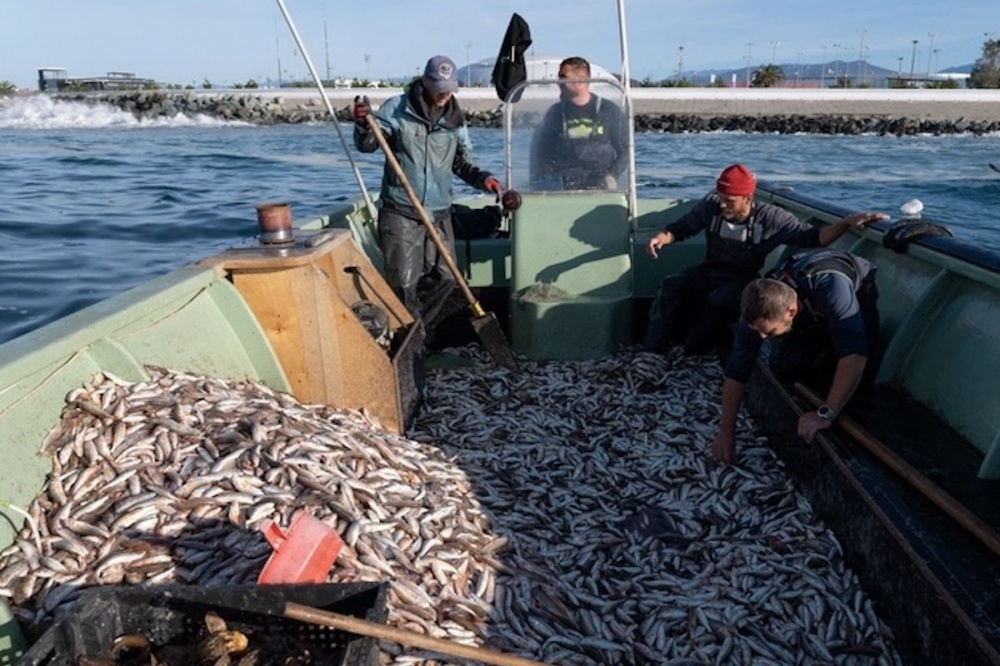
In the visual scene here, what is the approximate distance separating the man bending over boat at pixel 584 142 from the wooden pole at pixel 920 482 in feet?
12.2

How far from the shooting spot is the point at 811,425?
5.50 m

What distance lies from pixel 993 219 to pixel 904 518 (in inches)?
1036

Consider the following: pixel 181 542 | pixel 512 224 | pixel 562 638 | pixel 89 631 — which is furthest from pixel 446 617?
pixel 512 224

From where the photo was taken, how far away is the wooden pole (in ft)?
13.6

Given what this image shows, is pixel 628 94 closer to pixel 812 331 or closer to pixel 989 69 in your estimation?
pixel 812 331

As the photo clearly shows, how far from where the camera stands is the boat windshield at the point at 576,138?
29.1 ft

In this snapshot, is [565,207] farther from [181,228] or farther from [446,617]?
[181,228]

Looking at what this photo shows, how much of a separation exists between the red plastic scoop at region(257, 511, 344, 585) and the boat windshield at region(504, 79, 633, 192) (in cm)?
560

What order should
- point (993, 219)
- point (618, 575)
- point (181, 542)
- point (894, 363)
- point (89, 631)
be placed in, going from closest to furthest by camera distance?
point (89, 631)
point (181, 542)
point (618, 575)
point (894, 363)
point (993, 219)

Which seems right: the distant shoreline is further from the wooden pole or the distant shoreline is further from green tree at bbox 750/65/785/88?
the wooden pole

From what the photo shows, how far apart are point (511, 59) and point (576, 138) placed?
175cm

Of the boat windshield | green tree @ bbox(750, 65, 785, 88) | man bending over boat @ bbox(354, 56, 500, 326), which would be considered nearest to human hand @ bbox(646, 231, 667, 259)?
the boat windshield

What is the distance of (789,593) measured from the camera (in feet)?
15.9

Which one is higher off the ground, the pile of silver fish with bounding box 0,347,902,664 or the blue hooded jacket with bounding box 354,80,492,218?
the blue hooded jacket with bounding box 354,80,492,218
